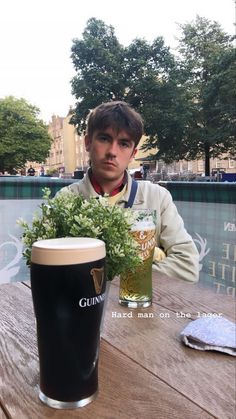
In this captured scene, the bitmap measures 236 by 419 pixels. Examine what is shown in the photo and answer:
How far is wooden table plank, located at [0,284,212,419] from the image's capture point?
0.42 metres

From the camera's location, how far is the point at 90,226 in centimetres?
51

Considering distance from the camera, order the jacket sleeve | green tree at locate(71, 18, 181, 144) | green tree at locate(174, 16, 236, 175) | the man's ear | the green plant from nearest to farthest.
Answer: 1. the green plant
2. the jacket sleeve
3. the man's ear
4. green tree at locate(174, 16, 236, 175)
5. green tree at locate(71, 18, 181, 144)

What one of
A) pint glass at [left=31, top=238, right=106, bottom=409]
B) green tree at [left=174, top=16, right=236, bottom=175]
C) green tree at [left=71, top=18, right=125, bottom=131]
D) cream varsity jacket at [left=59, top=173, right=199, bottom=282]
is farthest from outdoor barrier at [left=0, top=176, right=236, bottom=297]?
green tree at [left=71, top=18, right=125, bottom=131]

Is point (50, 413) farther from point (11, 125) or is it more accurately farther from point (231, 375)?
point (11, 125)

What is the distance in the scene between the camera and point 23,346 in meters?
0.60

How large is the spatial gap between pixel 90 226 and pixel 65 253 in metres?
0.12

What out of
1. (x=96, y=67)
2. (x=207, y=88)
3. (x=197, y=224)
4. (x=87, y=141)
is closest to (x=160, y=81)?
(x=207, y=88)

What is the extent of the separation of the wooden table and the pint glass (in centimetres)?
2

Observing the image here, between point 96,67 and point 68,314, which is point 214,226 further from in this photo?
point 96,67

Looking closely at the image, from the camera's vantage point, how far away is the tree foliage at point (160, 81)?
19938 millimetres

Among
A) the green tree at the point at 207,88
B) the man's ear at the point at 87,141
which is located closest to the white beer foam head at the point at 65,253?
the man's ear at the point at 87,141

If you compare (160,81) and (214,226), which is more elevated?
(160,81)

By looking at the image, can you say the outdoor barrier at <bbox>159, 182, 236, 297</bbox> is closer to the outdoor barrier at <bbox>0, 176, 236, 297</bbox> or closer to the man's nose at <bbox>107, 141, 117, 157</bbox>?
the outdoor barrier at <bbox>0, 176, 236, 297</bbox>

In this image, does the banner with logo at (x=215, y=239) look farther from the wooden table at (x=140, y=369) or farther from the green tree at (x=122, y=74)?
the green tree at (x=122, y=74)
